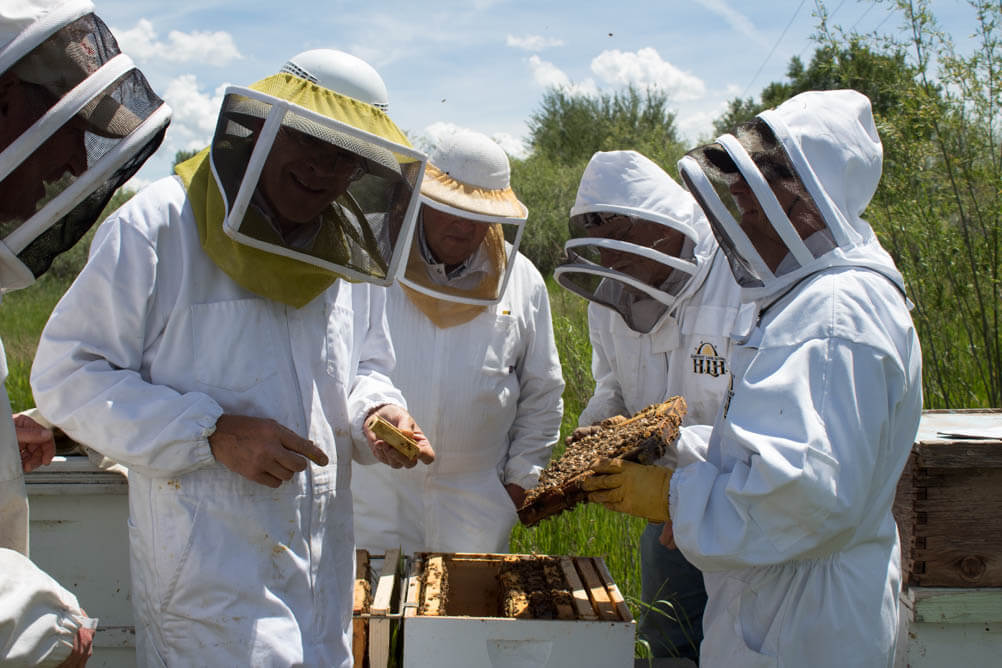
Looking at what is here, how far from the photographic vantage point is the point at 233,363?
2.21m

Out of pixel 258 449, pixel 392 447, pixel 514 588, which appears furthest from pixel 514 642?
pixel 258 449

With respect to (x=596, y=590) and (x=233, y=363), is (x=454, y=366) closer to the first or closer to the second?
(x=596, y=590)

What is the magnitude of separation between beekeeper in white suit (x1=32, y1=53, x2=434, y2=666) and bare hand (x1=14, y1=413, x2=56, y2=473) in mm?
358

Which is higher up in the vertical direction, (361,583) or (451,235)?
(451,235)

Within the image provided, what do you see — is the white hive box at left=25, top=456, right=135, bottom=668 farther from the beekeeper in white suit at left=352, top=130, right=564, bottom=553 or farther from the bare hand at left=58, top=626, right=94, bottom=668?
the beekeeper in white suit at left=352, top=130, right=564, bottom=553

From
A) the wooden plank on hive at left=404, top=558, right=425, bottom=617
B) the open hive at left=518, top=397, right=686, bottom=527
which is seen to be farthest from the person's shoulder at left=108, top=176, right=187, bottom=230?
the open hive at left=518, top=397, right=686, bottom=527

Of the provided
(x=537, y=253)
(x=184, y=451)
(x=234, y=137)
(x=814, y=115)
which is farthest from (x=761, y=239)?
(x=537, y=253)

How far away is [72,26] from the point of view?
1.61 m

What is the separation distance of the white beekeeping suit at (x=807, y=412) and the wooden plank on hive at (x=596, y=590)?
1.00 ft

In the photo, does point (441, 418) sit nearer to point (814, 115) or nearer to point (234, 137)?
point (234, 137)

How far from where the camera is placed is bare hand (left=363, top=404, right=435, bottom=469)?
248 cm

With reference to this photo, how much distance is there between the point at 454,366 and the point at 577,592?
1395 mm

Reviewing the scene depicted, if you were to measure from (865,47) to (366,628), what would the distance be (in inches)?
180

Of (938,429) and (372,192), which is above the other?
(372,192)
